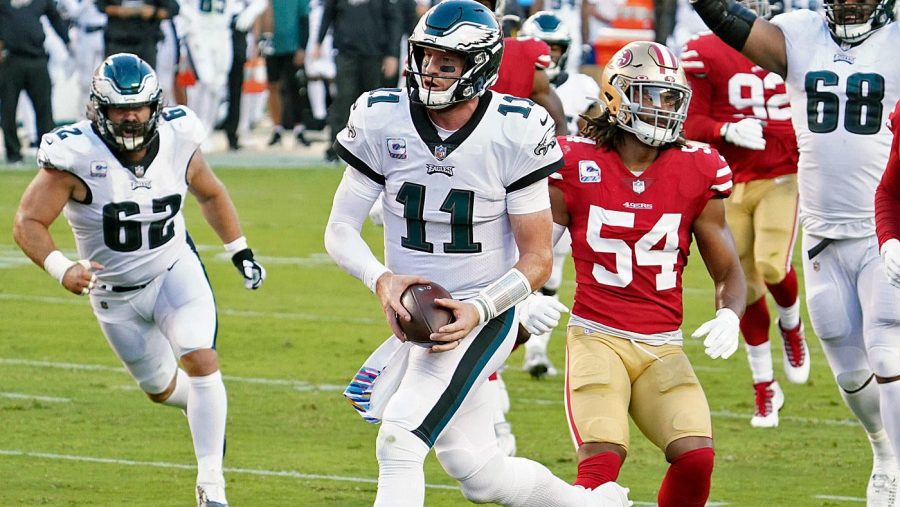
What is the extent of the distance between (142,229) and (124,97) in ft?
1.72

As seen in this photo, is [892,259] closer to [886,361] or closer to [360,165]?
[886,361]

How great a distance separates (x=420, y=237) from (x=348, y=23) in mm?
13190

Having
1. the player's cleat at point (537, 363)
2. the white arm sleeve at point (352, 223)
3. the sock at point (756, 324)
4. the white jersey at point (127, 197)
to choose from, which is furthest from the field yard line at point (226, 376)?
the white arm sleeve at point (352, 223)

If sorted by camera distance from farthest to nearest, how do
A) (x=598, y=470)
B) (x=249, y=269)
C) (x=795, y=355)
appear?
(x=795, y=355) < (x=249, y=269) < (x=598, y=470)

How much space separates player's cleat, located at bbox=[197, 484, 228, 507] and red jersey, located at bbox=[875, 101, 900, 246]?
243 centimetres

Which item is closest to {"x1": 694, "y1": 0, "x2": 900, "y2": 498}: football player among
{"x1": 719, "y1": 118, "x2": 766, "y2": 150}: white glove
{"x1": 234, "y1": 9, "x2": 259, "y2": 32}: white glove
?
{"x1": 719, "y1": 118, "x2": 766, "y2": 150}: white glove

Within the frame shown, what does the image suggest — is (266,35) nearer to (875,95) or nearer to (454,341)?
(875,95)

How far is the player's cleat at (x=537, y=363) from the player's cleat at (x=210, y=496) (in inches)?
124

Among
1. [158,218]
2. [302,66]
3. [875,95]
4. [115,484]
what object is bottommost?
[302,66]

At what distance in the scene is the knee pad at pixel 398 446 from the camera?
16.6ft

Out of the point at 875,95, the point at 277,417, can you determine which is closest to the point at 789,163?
the point at 875,95

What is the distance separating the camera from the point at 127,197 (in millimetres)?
6762

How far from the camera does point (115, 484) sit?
6.93 m

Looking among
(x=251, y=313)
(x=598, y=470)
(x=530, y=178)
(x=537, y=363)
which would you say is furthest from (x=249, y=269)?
(x=251, y=313)
